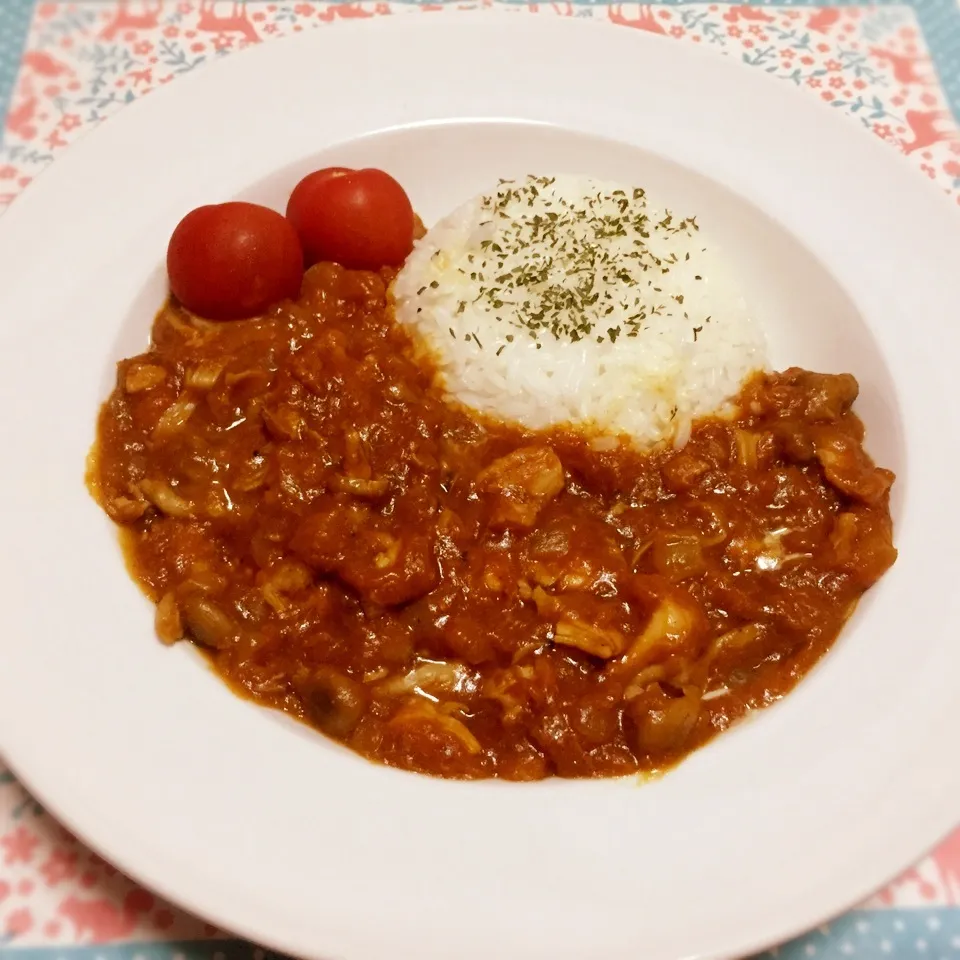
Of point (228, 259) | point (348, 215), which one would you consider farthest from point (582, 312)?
point (228, 259)

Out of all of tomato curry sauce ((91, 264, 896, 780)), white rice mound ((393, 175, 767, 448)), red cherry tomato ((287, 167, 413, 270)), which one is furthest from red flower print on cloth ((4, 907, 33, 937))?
red cherry tomato ((287, 167, 413, 270))

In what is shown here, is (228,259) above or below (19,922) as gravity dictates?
above

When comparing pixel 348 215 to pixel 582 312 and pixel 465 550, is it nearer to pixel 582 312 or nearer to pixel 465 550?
pixel 582 312

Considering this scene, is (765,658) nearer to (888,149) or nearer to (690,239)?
(690,239)

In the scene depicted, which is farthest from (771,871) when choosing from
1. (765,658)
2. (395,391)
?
(395,391)

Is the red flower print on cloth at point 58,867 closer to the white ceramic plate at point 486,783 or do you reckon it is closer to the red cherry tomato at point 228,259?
the white ceramic plate at point 486,783

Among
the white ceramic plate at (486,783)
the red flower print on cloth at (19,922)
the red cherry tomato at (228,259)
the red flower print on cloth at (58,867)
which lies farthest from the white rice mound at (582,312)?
the red flower print on cloth at (19,922)
